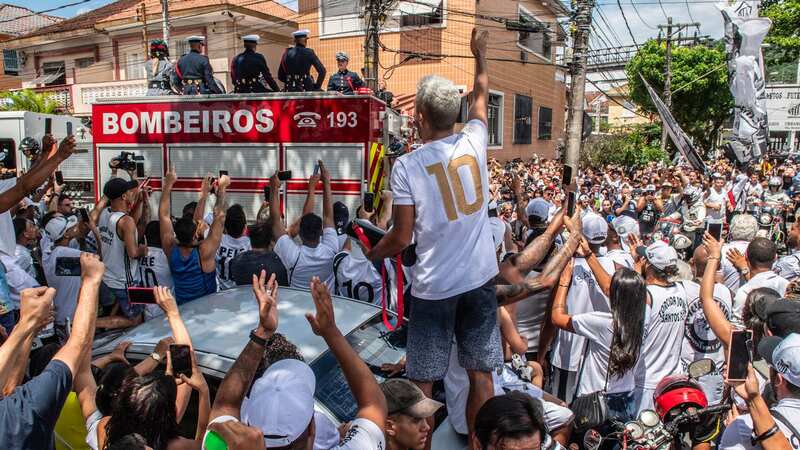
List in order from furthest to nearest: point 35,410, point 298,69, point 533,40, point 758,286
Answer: point 533,40, point 298,69, point 758,286, point 35,410

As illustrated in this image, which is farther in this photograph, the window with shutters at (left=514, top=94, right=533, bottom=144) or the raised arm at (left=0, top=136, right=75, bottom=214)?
the window with shutters at (left=514, top=94, right=533, bottom=144)

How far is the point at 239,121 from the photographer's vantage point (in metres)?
8.94

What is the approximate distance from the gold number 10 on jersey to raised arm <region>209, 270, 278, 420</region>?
84 centimetres

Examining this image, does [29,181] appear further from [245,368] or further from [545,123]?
[545,123]

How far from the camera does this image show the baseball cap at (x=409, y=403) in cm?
234

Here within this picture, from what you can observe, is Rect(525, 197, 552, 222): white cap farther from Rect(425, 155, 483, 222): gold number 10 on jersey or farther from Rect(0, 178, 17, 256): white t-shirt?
Rect(0, 178, 17, 256): white t-shirt

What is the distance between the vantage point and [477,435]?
221 cm

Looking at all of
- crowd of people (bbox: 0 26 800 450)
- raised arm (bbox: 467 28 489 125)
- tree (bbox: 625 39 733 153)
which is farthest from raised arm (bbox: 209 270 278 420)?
tree (bbox: 625 39 733 153)

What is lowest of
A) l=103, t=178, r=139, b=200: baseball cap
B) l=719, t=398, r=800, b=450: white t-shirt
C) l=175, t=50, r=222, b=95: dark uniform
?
l=719, t=398, r=800, b=450: white t-shirt

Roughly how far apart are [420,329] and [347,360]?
50 centimetres

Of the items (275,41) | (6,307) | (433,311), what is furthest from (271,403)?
(275,41)

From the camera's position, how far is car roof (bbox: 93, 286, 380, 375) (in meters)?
3.07

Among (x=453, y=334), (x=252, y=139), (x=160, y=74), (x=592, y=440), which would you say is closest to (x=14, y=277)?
(x=453, y=334)

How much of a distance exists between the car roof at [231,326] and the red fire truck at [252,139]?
4840 mm
